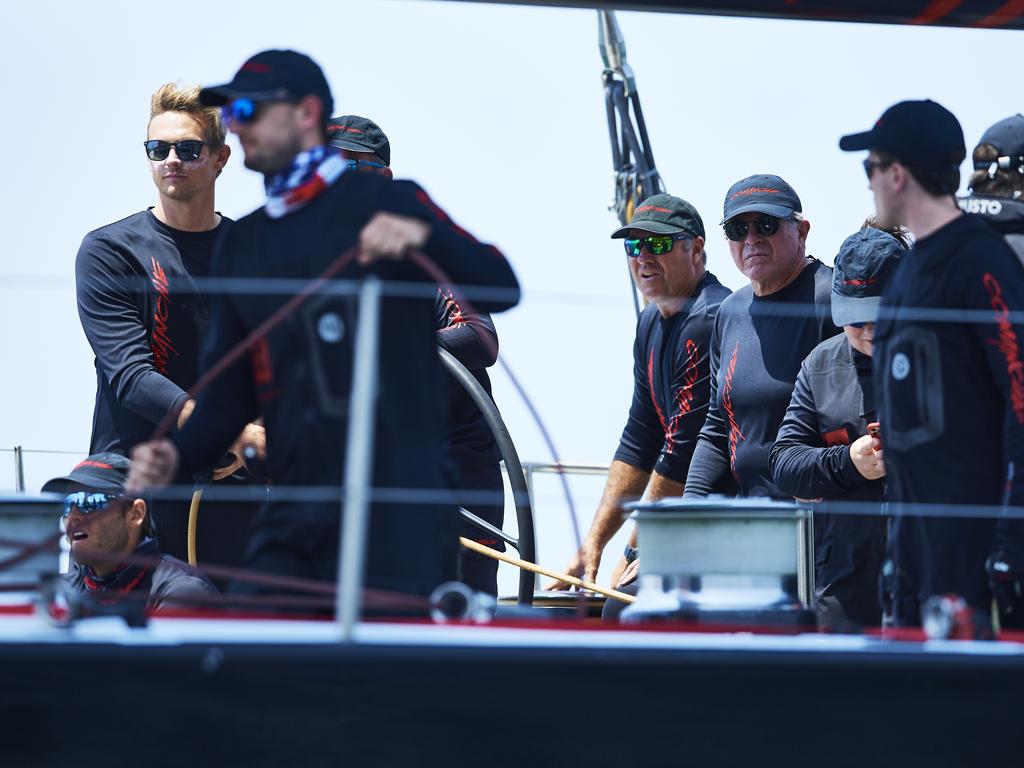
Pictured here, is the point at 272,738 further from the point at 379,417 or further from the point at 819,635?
the point at 819,635

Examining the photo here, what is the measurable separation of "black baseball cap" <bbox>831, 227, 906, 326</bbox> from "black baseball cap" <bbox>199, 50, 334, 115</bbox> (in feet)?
4.81

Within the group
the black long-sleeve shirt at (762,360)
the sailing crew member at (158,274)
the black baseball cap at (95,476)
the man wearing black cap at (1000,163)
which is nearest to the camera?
the man wearing black cap at (1000,163)

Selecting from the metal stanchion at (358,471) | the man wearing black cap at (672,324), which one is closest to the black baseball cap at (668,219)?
the man wearing black cap at (672,324)

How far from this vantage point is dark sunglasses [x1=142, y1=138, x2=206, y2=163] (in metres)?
3.81

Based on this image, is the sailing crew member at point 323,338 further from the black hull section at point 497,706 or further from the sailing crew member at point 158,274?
the sailing crew member at point 158,274

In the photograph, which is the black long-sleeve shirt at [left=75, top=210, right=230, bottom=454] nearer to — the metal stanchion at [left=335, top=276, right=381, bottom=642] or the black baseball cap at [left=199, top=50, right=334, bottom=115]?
the black baseball cap at [left=199, top=50, right=334, bottom=115]

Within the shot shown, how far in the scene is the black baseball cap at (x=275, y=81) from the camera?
2662 millimetres

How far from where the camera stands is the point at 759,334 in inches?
164

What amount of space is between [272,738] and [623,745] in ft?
1.85

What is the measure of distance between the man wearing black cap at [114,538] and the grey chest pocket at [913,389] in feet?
5.40

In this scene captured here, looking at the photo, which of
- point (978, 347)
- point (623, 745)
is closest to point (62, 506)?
point (623, 745)

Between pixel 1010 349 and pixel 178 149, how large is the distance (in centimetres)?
207

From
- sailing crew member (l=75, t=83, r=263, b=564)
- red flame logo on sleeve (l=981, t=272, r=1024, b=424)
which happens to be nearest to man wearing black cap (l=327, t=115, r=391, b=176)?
sailing crew member (l=75, t=83, r=263, b=564)

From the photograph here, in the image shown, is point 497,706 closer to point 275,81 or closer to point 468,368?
point 275,81
